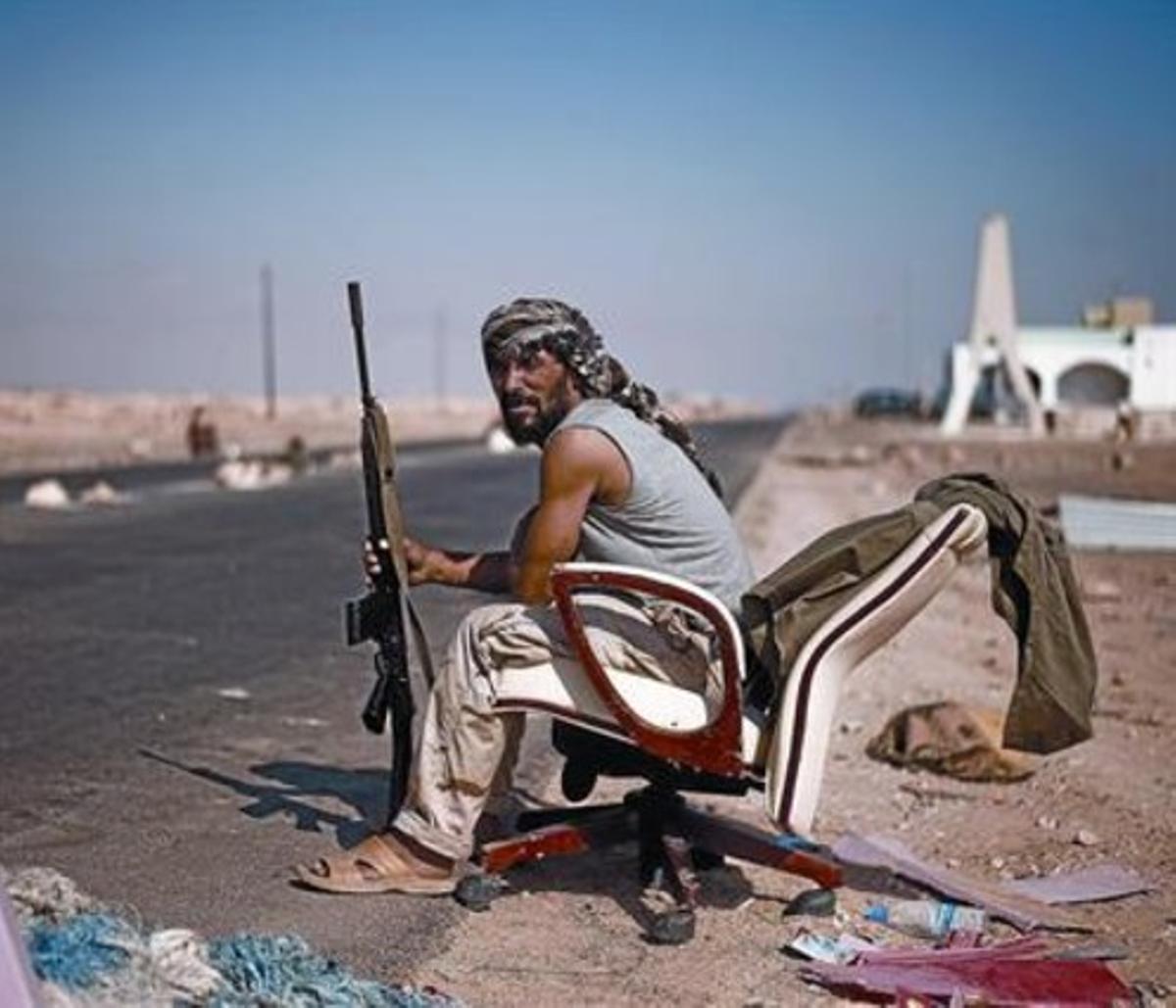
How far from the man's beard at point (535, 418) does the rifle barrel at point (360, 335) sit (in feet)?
1.60

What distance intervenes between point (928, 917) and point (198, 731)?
424 centimetres

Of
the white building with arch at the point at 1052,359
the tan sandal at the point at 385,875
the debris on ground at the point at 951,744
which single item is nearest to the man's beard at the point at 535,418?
the tan sandal at the point at 385,875

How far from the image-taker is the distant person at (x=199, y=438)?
46.1 metres

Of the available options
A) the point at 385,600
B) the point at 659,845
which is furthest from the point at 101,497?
the point at 659,845

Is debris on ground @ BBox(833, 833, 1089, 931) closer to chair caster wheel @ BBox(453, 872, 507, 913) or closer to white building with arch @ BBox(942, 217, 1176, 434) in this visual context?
chair caster wheel @ BBox(453, 872, 507, 913)

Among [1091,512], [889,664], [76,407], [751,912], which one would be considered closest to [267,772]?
[751,912]

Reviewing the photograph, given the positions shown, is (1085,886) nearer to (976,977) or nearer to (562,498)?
(976,977)

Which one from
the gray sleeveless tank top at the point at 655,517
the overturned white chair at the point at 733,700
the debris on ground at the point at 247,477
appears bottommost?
the debris on ground at the point at 247,477

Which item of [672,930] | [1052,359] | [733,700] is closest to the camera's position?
[733,700]

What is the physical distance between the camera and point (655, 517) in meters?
5.21

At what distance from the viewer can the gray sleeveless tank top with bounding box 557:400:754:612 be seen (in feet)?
17.0

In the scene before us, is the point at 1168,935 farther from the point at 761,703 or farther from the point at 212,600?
the point at 212,600

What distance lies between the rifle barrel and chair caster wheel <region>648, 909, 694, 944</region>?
1923 mm

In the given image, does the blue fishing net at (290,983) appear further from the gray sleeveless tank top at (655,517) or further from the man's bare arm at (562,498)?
the gray sleeveless tank top at (655,517)
